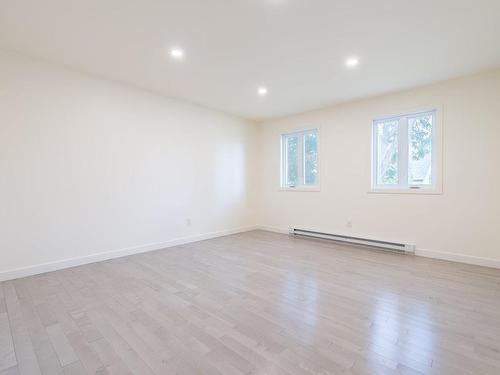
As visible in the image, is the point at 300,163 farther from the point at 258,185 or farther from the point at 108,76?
the point at 108,76

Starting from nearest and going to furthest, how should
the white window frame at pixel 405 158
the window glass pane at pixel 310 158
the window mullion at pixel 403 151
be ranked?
the white window frame at pixel 405 158, the window mullion at pixel 403 151, the window glass pane at pixel 310 158

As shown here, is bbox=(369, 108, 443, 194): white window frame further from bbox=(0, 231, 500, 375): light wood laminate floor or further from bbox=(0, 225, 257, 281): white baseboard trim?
bbox=(0, 225, 257, 281): white baseboard trim

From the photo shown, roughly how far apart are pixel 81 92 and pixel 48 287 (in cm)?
246

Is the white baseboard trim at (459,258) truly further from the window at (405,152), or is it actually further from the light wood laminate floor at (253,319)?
the window at (405,152)

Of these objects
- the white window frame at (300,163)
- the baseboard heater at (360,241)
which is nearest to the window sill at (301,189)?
the white window frame at (300,163)

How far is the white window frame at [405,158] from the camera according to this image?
3654mm

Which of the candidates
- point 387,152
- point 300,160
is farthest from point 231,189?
point 387,152

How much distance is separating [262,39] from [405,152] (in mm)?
2957

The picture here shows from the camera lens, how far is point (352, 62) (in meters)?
3.05

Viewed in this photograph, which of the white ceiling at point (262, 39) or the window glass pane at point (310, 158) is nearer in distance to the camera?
the white ceiling at point (262, 39)

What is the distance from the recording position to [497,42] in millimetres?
2607

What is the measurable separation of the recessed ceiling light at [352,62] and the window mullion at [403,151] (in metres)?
1.56

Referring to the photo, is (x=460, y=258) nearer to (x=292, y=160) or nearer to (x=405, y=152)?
(x=405, y=152)

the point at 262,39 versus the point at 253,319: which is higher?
the point at 262,39
